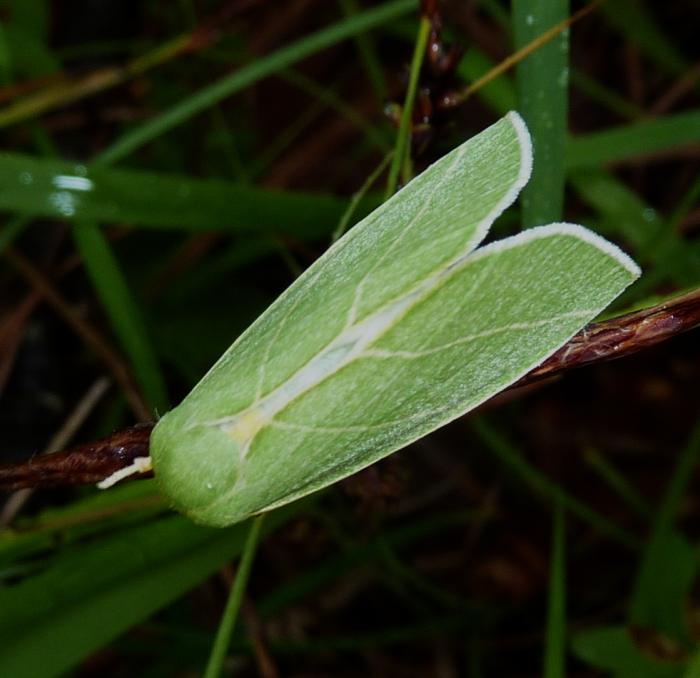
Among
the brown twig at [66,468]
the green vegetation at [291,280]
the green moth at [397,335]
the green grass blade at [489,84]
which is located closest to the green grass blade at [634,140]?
the green vegetation at [291,280]

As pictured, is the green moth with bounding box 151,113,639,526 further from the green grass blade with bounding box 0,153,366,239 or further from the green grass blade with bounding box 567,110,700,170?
the green grass blade with bounding box 567,110,700,170

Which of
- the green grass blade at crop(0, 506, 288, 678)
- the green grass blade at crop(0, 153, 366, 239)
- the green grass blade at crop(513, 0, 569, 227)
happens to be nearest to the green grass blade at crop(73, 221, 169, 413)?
the green grass blade at crop(0, 153, 366, 239)

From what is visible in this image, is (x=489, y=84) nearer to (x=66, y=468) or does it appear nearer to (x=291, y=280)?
(x=291, y=280)

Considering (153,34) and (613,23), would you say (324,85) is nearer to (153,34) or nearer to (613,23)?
(153,34)

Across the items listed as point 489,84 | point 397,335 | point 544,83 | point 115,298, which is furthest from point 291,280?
point 397,335

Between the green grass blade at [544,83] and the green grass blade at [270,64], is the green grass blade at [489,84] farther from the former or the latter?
the green grass blade at [544,83]

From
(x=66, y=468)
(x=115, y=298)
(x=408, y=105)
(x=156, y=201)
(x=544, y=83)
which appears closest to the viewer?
(x=66, y=468)
